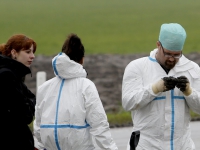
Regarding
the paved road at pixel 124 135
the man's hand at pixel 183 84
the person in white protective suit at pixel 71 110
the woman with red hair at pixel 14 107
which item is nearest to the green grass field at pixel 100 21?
the paved road at pixel 124 135

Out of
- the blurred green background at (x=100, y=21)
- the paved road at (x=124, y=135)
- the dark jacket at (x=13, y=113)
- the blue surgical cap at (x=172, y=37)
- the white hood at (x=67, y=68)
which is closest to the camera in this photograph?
the dark jacket at (x=13, y=113)

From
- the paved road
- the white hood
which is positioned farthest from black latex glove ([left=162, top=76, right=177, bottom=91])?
the paved road

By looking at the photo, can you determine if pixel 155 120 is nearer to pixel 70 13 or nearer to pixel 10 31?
pixel 10 31

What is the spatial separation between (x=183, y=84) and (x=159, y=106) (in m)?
0.33

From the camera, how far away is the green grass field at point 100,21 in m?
37.5

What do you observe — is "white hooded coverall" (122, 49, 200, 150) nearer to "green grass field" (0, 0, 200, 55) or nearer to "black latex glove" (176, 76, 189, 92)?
"black latex glove" (176, 76, 189, 92)

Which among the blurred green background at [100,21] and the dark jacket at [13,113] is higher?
the dark jacket at [13,113]

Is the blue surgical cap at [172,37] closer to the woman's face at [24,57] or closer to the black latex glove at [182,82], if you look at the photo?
the black latex glove at [182,82]

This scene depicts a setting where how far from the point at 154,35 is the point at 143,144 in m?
36.1

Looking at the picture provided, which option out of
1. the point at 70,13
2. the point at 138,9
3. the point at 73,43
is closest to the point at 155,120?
the point at 73,43

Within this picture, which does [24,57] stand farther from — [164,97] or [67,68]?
[164,97]

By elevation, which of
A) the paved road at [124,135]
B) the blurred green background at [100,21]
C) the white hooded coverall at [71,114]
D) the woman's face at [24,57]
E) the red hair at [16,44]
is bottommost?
the blurred green background at [100,21]

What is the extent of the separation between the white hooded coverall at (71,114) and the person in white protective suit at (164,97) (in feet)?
0.89

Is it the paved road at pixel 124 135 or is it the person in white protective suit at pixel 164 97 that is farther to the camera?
the paved road at pixel 124 135
